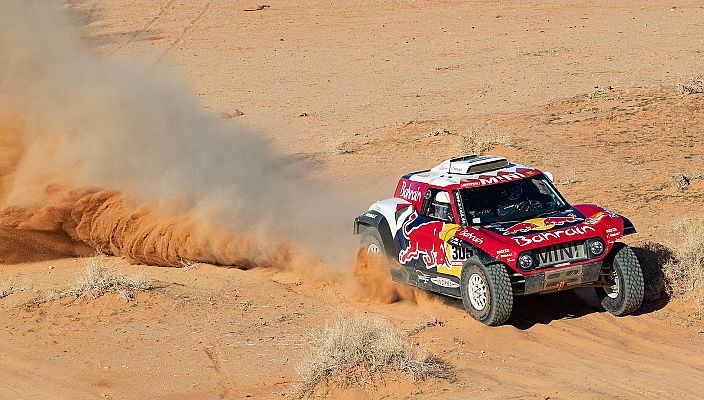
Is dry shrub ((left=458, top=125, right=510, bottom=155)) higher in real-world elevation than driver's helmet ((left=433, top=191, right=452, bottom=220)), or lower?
lower

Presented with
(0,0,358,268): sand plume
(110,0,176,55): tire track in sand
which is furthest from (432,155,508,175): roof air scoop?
(110,0,176,55): tire track in sand

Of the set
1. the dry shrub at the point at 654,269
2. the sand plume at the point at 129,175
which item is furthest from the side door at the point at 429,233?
the dry shrub at the point at 654,269

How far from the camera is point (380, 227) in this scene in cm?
1338

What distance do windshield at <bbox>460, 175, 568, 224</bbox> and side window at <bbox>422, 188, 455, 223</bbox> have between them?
0.69 feet

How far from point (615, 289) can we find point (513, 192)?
160cm

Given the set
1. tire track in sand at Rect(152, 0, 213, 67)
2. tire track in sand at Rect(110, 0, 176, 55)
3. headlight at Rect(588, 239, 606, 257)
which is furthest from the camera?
tire track in sand at Rect(110, 0, 176, 55)

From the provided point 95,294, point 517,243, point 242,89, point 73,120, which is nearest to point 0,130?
point 73,120

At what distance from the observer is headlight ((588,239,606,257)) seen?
1171 centimetres

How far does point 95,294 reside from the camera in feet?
42.4

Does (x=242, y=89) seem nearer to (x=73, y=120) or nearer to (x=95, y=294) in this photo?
(x=73, y=120)

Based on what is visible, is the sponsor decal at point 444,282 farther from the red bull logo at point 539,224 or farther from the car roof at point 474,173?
the car roof at point 474,173

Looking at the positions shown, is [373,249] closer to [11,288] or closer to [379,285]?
[379,285]

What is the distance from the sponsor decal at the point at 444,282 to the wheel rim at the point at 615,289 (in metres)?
1.63

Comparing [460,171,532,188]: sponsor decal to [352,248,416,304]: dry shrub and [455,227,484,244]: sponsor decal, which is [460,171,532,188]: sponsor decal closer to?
[455,227,484,244]: sponsor decal
